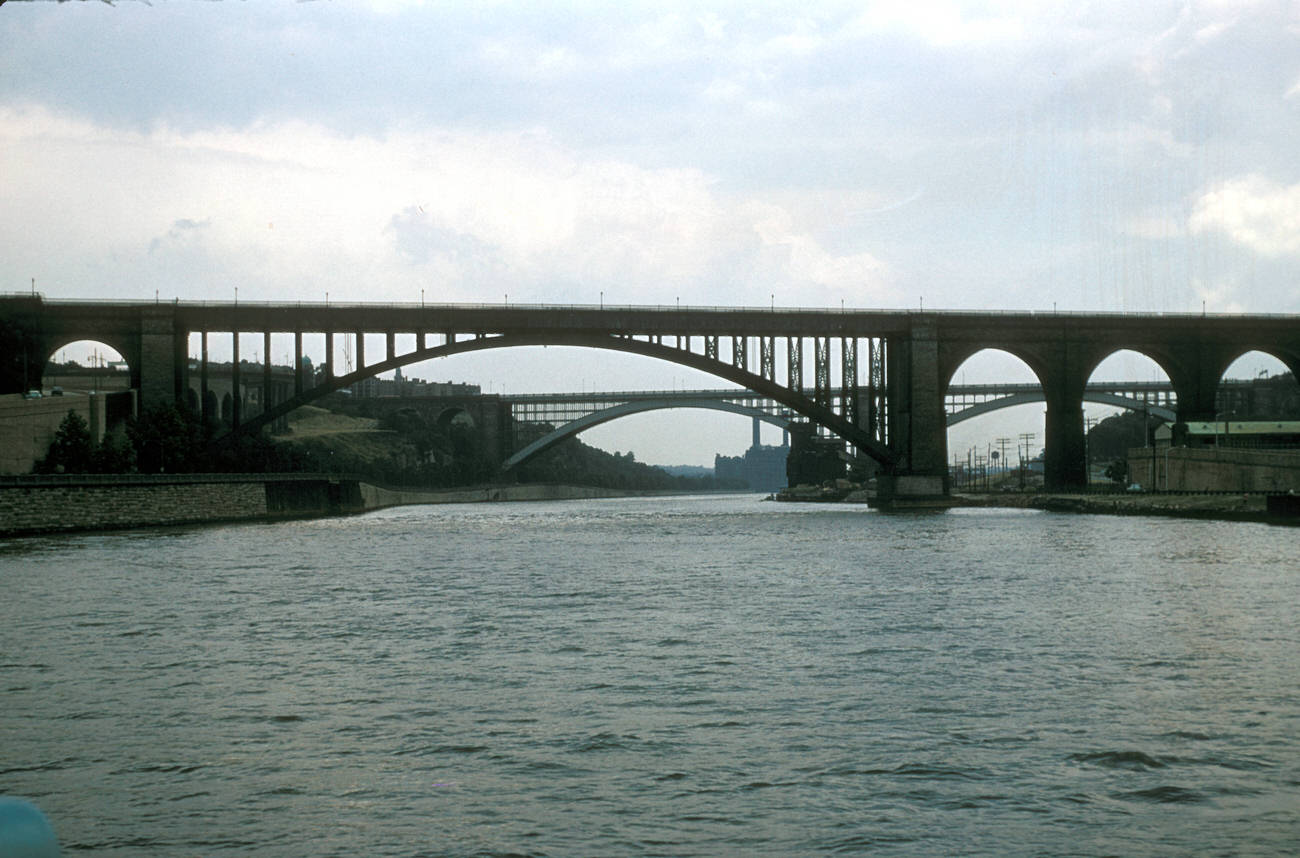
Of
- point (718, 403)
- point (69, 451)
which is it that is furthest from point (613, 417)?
point (69, 451)

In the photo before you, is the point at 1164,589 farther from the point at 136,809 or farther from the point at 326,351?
the point at 326,351

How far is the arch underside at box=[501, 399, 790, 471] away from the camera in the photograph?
142 m

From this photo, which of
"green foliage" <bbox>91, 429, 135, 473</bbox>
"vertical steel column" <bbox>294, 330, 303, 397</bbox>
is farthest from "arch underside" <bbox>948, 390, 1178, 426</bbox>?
"green foliage" <bbox>91, 429, 135, 473</bbox>

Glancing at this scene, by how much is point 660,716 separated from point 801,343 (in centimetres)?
7222

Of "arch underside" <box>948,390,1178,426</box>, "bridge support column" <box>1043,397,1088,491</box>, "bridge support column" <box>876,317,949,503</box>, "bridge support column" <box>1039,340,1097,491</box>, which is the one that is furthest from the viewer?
"arch underside" <box>948,390,1178,426</box>

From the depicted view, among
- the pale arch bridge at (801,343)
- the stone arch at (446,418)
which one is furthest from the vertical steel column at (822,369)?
the stone arch at (446,418)

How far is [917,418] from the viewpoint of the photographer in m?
86.4

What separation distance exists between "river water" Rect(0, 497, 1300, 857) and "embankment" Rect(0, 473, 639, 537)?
74.3 ft

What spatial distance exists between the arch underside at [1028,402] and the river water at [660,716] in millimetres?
101699

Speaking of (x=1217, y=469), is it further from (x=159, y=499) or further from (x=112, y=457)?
(x=112, y=457)

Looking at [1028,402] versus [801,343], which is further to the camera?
[1028,402]

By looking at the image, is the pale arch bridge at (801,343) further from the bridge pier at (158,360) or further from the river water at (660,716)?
the river water at (660,716)

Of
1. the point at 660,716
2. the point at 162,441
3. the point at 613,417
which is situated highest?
the point at 613,417

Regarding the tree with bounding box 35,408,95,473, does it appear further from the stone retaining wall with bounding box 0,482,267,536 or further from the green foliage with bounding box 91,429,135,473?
the stone retaining wall with bounding box 0,482,267,536
